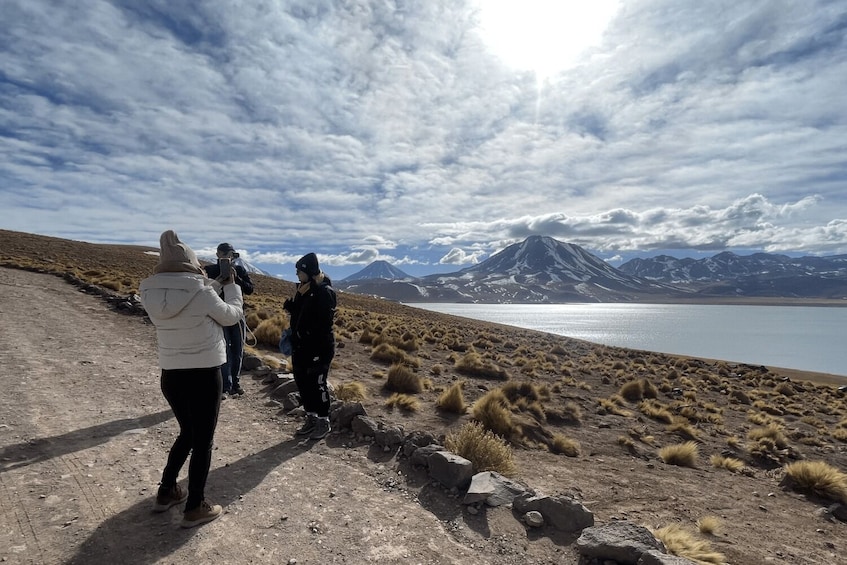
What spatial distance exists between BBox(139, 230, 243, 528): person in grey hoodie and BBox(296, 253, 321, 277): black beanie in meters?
2.04

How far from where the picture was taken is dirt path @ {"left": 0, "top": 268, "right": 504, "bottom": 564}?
331 cm

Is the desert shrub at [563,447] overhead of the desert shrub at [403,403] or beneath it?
beneath

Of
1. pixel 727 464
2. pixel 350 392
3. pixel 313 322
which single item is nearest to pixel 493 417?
pixel 350 392

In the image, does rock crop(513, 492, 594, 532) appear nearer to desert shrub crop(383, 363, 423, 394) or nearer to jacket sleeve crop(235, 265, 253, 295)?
jacket sleeve crop(235, 265, 253, 295)

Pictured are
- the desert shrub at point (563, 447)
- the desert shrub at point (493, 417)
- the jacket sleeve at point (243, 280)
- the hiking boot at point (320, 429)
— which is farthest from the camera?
the desert shrub at point (563, 447)

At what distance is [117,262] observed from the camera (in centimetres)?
3919

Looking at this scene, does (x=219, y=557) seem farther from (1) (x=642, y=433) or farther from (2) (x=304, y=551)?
(1) (x=642, y=433)

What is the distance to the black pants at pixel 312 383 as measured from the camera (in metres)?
5.74

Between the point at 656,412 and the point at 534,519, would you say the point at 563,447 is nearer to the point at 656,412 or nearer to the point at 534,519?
the point at 534,519

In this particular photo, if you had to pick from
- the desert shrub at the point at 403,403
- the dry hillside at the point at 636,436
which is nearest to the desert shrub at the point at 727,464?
the dry hillside at the point at 636,436

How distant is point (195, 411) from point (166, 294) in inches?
39.0

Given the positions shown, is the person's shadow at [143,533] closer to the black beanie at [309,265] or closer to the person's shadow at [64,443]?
the person's shadow at [64,443]

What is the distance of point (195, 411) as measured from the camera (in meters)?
3.40

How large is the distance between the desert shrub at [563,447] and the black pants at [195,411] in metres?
7.15
